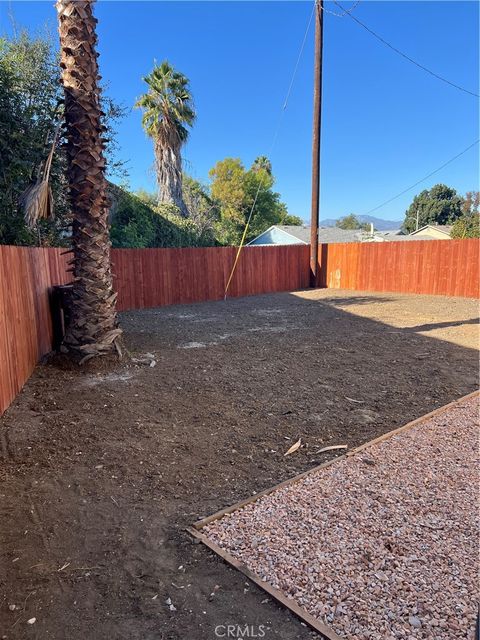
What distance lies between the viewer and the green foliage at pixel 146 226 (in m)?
16.9

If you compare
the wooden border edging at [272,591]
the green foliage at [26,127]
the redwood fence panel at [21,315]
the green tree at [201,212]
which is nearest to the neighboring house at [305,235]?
the green tree at [201,212]

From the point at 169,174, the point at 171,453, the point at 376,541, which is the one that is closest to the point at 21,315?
the point at 171,453

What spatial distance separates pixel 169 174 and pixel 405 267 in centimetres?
1241

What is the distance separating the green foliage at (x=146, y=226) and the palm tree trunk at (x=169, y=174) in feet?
4.09

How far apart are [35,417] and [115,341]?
194 cm

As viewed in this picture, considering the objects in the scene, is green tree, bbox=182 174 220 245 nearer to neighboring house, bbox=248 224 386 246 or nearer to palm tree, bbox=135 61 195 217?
palm tree, bbox=135 61 195 217

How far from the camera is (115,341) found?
5848 mm

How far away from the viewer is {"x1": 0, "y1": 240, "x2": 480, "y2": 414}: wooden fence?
1213cm

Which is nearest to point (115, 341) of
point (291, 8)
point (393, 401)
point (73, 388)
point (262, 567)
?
point (73, 388)

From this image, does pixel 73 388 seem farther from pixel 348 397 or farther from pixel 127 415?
pixel 348 397

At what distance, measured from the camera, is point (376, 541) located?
218cm

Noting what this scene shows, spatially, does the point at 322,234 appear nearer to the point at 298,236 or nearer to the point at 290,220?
the point at 298,236

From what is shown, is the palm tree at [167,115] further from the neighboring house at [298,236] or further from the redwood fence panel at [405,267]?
the neighboring house at [298,236]

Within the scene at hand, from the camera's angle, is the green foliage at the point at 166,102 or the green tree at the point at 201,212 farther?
the green tree at the point at 201,212
